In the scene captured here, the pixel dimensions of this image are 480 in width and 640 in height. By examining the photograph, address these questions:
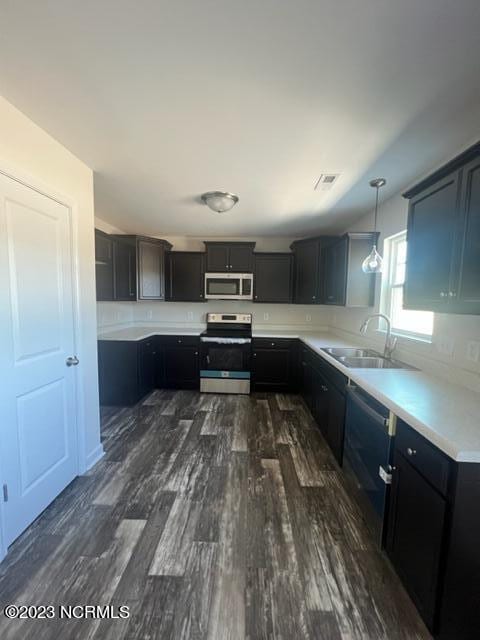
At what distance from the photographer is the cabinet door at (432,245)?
4.75ft

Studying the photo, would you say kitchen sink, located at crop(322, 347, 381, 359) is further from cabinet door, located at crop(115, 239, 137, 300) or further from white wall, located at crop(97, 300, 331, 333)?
cabinet door, located at crop(115, 239, 137, 300)

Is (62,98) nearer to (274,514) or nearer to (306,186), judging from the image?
(306,186)

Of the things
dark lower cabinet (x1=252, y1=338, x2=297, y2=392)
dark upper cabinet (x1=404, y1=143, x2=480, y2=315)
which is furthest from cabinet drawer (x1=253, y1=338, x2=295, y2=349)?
→ dark upper cabinet (x1=404, y1=143, x2=480, y2=315)

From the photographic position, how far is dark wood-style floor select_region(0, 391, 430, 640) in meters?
1.15

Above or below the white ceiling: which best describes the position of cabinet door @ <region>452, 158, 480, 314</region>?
below

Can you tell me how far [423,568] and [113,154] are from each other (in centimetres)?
291

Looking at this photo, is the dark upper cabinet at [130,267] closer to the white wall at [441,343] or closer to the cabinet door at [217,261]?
the cabinet door at [217,261]

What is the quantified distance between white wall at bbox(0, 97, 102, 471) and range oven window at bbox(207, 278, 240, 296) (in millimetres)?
2074

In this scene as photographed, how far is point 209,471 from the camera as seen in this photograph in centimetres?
217

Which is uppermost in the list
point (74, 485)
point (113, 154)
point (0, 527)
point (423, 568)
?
point (113, 154)

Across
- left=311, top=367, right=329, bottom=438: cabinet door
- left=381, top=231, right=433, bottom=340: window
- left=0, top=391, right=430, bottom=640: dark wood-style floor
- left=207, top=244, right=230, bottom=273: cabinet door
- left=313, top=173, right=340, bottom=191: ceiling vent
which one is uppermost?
left=313, top=173, right=340, bottom=191: ceiling vent

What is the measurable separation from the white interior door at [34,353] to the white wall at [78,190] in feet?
0.31

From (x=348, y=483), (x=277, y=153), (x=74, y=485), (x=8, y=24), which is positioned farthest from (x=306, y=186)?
(x=74, y=485)

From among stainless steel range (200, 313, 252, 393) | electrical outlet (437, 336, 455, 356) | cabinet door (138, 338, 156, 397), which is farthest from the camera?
stainless steel range (200, 313, 252, 393)
